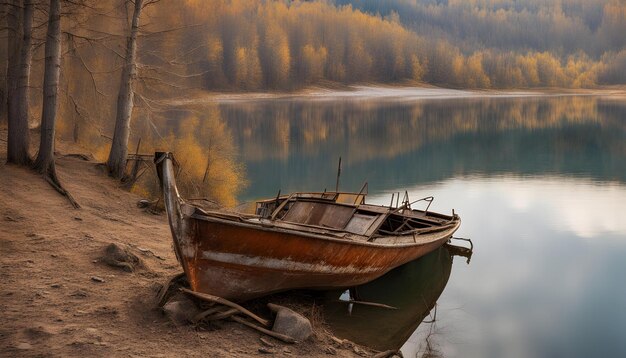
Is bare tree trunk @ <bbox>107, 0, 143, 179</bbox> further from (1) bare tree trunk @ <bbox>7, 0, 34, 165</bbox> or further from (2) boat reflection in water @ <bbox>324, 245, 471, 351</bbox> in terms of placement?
(2) boat reflection in water @ <bbox>324, 245, 471, 351</bbox>

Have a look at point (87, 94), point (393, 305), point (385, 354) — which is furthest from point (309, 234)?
point (87, 94)

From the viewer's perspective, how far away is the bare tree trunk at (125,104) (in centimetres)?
1878

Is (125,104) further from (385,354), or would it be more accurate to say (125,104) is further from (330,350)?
→ (385,354)

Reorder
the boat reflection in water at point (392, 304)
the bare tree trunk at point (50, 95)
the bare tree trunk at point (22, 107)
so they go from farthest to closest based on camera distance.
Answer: the bare tree trunk at point (22, 107), the bare tree trunk at point (50, 95), the boat reflection in water at point (392, 304)

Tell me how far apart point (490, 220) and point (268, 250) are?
15286 mm

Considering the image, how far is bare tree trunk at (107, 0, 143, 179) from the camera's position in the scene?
18.8m

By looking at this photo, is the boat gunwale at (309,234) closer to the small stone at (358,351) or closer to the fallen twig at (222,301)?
the fallen twig at (222,301)

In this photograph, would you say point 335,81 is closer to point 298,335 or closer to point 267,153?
point 267,153

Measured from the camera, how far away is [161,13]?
A: 1189 inches

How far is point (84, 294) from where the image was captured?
9.34 m

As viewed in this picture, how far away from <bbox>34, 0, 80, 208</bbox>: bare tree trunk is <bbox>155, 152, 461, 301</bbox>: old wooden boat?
6.05m

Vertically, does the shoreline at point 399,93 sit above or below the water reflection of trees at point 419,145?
above

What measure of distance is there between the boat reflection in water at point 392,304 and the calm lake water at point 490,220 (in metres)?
0.04

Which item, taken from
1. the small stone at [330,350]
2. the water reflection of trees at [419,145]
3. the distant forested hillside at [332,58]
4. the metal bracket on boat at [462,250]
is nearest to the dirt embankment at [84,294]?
the small stone at [330,350]
